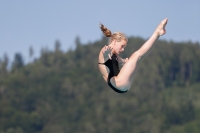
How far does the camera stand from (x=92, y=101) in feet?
590

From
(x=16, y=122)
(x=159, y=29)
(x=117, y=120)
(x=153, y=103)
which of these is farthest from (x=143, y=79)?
(x=159, y=29)

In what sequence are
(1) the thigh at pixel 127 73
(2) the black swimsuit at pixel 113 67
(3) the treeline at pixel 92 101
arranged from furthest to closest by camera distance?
(3) the treeline at pixel 92 101, (2) the black swimsuit at pixel 113 67, (1) the thigh at pixel 127 73

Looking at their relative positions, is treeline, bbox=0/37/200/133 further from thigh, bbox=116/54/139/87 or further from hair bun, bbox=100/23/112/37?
hair bun, bbox=100/23/112/37

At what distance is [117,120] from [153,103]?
1440 cm

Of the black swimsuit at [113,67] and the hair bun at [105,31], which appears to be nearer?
the hair bun at [105,31]

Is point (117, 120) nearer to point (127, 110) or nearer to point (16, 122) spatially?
point (127, 110)

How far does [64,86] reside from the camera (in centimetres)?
18850

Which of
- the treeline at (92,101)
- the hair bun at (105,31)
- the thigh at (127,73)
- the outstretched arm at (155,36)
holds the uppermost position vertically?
the treeline at (92,101)

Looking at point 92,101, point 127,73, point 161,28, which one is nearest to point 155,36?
point 161,28

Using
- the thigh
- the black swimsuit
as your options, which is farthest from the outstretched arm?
the black swimsuit

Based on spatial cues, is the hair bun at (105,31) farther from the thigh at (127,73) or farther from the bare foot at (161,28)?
the bare foot at (161,28)

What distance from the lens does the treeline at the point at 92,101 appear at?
510 feet

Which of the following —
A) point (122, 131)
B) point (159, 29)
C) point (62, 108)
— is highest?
point (62, 108)

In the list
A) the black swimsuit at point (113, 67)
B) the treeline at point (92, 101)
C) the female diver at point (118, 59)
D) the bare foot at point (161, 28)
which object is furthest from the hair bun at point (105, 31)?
the treeline at point (92, 101)
